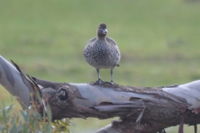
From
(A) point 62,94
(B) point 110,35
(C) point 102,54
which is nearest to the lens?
(A) point 62,94

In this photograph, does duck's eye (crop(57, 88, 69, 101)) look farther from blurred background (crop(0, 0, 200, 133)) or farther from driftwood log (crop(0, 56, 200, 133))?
blurred background (crop(0, 0, 200, 133))

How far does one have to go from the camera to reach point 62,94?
627 cm

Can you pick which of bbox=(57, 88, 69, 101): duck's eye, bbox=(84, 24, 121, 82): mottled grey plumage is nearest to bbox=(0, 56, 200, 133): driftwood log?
bbox=(57, 88, 69, 101): duck's eye

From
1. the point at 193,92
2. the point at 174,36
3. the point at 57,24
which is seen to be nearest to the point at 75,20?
the point at 57,24

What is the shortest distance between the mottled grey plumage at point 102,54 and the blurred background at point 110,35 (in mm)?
18293

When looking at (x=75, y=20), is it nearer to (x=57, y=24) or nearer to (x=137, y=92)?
(x=57, y=24)

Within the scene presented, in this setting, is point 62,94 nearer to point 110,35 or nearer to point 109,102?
point 109,102

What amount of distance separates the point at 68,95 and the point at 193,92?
0.82m

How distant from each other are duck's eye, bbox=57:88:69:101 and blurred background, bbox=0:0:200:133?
68.1ft

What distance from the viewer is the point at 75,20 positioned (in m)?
41.0

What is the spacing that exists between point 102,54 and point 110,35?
91.4 ft

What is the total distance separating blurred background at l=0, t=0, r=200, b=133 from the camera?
29438mm

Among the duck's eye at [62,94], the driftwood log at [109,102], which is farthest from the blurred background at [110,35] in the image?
the duck's eye at [62,94]

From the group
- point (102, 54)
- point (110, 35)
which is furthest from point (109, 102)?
point (110, 35)
